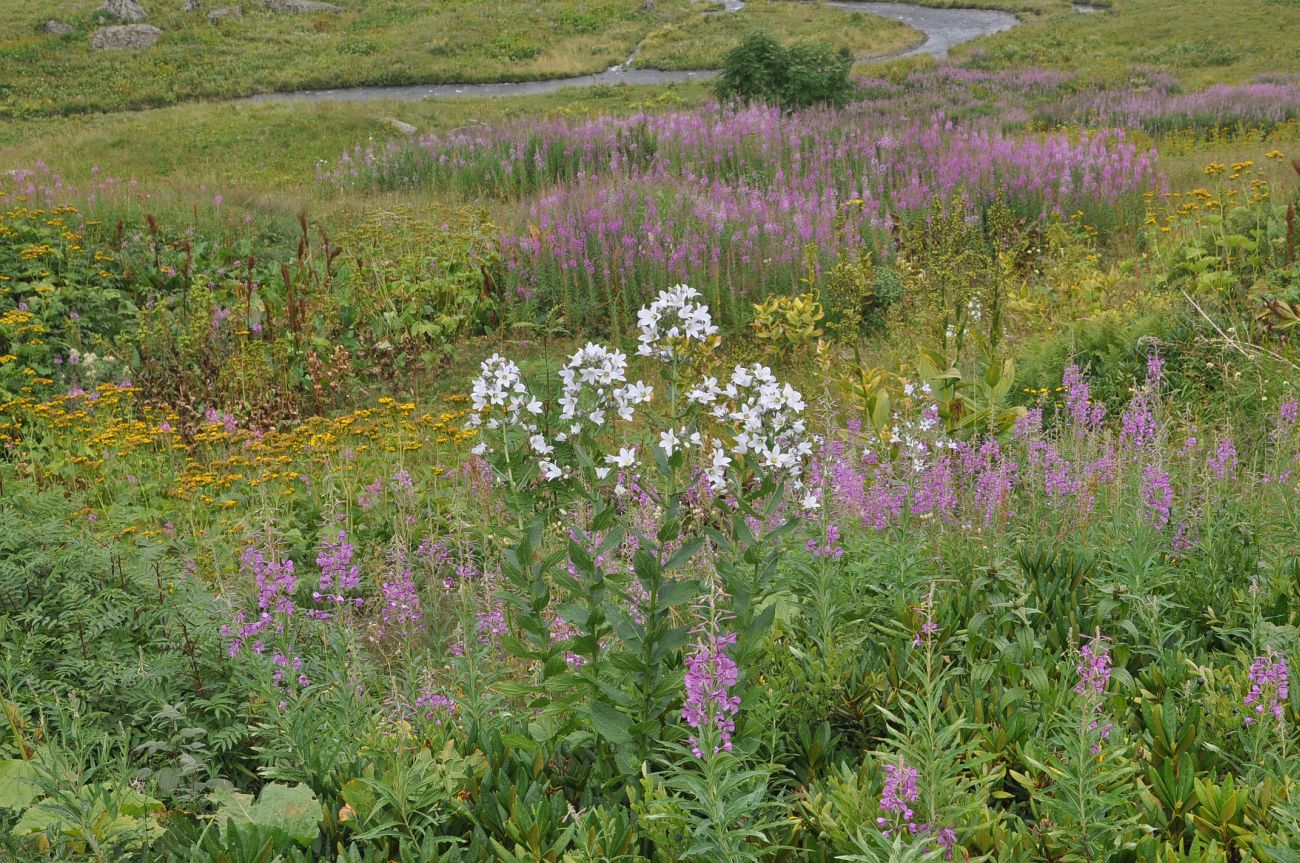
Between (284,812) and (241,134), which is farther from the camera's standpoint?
(241,134)

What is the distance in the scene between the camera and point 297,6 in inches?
1933

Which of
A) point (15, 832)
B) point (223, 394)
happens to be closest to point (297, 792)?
point (15, 832)

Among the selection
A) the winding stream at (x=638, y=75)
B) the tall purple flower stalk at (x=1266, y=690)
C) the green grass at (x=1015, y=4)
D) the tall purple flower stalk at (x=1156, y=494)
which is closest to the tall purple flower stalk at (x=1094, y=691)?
the tall purple flower stalk at (x=1266, y=690)

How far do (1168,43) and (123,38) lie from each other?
131ft

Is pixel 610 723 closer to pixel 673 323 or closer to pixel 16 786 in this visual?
pixel 673 323

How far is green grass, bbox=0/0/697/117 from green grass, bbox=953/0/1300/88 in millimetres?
16116

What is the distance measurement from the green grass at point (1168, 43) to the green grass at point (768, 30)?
16.2 feet

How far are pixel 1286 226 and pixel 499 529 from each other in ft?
26.6

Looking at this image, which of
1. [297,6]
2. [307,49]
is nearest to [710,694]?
[307,49]

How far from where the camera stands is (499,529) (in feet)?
9.57

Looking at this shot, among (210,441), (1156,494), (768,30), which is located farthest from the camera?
(768,30)

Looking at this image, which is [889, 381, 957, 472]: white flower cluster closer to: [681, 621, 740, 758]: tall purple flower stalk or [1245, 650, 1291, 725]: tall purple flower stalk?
[1245, 650, 1291, 725]: tall purple flower stalk

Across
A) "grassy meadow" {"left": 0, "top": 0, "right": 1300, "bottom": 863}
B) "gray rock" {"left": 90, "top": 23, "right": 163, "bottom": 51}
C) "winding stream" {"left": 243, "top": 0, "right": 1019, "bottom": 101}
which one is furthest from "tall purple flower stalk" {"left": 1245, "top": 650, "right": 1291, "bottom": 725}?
"gray rock" {"left": 90, "top": 23, "right": 163, "bottom": 51}

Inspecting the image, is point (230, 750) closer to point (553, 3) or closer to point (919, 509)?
point (919, 509)
